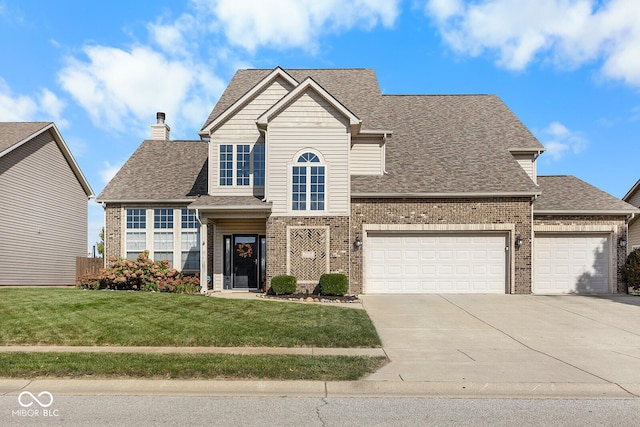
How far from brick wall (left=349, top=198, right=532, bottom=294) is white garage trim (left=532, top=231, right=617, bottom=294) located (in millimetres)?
1219

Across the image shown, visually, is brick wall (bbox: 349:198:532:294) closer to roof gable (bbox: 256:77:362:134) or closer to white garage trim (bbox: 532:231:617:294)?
white garage trim (bbox: 532:231:617:294)

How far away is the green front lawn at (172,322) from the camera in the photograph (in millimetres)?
10617

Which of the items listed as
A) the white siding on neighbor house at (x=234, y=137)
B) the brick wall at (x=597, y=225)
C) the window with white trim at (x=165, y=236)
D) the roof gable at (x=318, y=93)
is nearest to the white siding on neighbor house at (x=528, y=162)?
the brick wall at (x=597, y=225)

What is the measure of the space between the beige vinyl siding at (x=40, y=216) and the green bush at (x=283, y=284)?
12776 mm

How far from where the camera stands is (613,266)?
1978cm

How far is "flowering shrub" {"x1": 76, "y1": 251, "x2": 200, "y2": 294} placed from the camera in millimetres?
18719

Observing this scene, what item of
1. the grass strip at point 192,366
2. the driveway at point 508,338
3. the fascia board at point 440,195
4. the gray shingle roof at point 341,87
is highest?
the gray shingle roof at point 341,87

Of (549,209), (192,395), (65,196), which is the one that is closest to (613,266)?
(549,209)

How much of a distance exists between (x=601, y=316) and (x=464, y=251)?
18.7ft

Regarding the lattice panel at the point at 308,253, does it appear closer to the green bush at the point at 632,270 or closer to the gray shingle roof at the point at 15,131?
the green bush at the point at 632,270

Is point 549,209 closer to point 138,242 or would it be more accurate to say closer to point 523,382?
point 523,382

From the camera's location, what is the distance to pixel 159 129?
26.0 meters

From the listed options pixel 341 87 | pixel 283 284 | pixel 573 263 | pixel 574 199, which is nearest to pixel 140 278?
pixel 283 284
